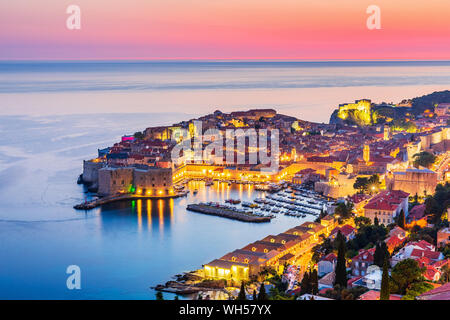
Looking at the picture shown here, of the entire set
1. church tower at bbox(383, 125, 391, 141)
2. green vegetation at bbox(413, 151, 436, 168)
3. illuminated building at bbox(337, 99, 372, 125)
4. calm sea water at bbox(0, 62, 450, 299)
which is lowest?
calm sea water at bbox(0, 62, 450, 299)

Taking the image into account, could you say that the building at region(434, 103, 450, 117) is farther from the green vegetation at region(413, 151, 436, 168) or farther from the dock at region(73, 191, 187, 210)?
the dock at region(73, 191, 187, 210)

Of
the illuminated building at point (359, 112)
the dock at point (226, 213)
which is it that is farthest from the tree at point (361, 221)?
the illuminated building at point (359, 112)

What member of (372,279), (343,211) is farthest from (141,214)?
(372,279)

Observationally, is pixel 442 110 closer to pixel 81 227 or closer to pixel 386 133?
pixel 386 133

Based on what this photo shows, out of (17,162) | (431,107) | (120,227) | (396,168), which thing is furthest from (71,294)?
(431,107)

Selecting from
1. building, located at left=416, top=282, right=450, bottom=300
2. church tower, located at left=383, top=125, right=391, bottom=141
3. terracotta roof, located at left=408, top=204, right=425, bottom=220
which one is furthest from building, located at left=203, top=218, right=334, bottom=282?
church tower, located at left=383, top=125, right=391, bottom=141

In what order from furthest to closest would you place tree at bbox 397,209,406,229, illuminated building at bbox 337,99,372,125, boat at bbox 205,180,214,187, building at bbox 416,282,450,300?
illuminated building at bbox 337,99,372,125 < boat at bbox 205,180,214,187 < tree at bbox 397,209,406,229 < building at bbox 416,282,450,300

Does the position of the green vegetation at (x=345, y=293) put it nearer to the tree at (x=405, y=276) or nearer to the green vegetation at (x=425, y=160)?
the tree at (x=405, y=276)
